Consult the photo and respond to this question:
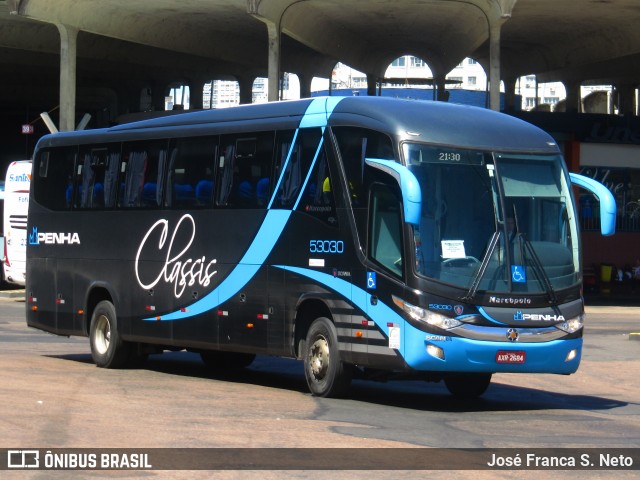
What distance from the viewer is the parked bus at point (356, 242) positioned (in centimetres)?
1284

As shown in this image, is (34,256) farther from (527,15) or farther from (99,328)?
(527,15)

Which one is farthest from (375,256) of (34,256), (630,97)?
(630,97)

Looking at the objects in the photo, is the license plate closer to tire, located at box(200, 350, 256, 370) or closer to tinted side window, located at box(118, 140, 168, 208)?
tire, located at box(200, 350, 256, 370)

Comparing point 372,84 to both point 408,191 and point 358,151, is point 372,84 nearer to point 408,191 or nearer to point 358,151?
point 358,151

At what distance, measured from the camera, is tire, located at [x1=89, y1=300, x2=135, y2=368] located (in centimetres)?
1734

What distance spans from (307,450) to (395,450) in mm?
724

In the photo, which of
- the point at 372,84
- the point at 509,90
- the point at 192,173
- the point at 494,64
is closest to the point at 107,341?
the point at 192,173

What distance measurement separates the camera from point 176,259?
16375 millimetres

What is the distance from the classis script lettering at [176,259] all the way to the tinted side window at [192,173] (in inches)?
11.3

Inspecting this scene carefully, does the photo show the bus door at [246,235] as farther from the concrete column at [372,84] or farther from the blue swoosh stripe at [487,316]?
the concrete column at [372,84]

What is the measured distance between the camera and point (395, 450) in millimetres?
9984

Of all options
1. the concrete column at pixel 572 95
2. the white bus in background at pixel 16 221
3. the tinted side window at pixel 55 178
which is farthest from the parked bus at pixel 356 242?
the concrete column at pixel 572 95

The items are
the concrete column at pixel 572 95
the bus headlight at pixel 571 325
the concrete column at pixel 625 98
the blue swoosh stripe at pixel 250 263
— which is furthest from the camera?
the concrete column at pixel 625 98

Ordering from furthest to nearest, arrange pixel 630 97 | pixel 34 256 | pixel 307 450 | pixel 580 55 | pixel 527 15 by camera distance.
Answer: pixel 630 97, pixel 580 55, pixel 527 15, pixel 34 256, pixel 307 450
